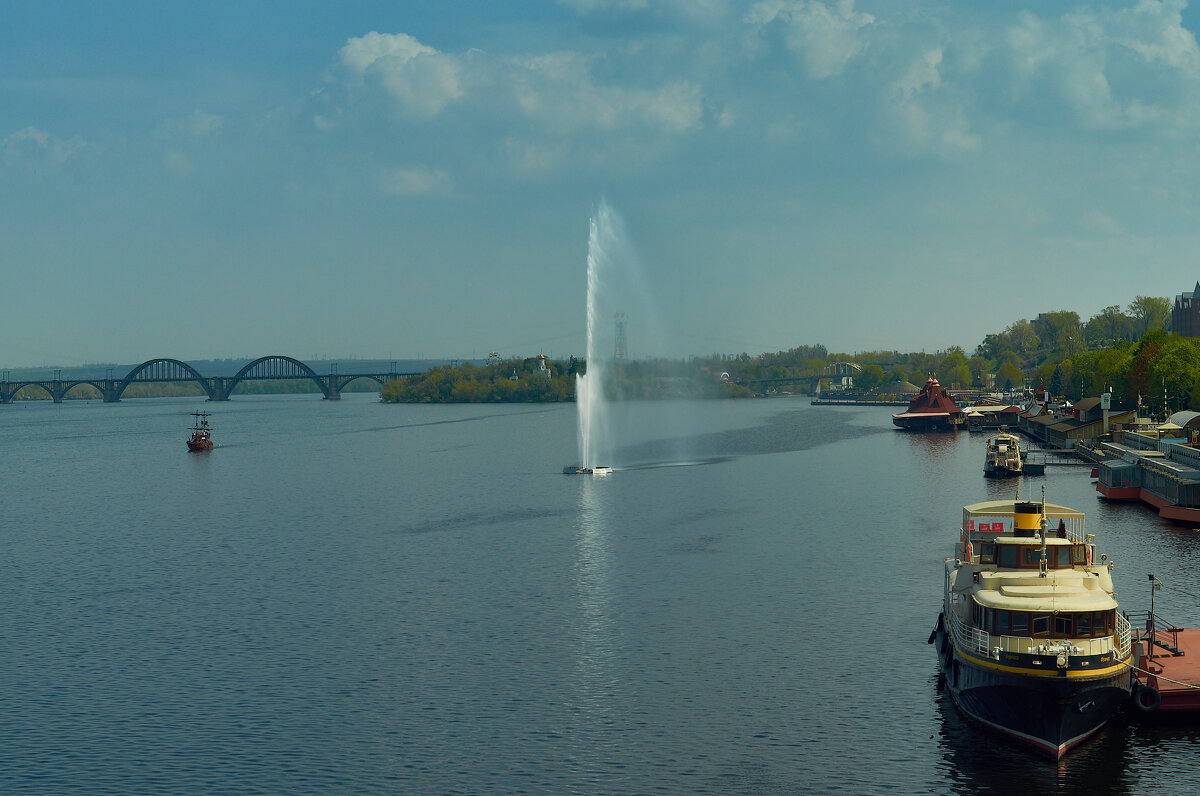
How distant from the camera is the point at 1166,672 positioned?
39.4m

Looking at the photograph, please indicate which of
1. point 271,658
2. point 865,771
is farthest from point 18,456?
point 865,771

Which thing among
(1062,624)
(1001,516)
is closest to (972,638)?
(1062,624)

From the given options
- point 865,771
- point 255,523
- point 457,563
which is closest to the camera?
point 865,771

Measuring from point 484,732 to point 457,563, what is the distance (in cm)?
3118

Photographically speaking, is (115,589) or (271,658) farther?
(115,589)

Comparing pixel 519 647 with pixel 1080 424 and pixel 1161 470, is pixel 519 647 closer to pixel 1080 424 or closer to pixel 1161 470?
pixel 1161 470

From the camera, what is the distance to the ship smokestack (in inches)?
1682

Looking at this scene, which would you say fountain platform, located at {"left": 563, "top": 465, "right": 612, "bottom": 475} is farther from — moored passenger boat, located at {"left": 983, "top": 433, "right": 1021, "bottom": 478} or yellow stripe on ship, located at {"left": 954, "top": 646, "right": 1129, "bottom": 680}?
yellow stripe on ship, located at {"left": 954, "top": 646, "right": 1129, "bottom": 680}

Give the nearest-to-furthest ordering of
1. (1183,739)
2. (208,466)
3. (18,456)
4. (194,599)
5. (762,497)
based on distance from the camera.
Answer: (1183,739) → (194,599) → (762,497) → (208,466) → (18,456)

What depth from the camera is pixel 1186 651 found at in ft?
138

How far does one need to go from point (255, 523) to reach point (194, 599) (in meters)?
31.3

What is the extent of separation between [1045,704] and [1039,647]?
1.84 metres

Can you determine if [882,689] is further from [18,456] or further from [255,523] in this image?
[18,456]

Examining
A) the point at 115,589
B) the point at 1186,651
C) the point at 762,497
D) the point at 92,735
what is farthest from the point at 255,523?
the point at 1186,651
